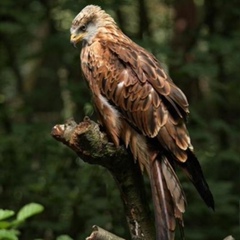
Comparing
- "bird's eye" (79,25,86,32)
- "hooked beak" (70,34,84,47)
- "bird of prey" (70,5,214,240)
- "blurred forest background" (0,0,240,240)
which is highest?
"bird's eye" (79,25,86,32)

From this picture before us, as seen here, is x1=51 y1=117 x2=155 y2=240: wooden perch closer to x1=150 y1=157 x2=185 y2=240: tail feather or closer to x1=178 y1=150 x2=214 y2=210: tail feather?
x1=150 y1=157 x2=185 y2=240: tail feather

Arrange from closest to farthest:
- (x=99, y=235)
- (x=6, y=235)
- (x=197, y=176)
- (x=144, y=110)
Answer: (x=99, y=235) < (x=6, y=235) < (x=197, y=176) < (x=144, y=110)

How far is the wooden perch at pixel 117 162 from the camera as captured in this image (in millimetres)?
4438

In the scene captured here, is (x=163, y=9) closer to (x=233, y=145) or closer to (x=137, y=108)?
(x=233, y=145)

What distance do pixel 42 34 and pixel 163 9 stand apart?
206 centimetres

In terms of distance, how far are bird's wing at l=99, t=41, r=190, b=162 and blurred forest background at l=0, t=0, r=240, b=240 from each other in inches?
63.6

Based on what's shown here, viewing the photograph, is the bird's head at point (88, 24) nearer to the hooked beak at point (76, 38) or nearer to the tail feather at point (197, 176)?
the hooked beak at point (76, 38)

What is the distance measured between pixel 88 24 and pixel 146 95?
2.78 feet

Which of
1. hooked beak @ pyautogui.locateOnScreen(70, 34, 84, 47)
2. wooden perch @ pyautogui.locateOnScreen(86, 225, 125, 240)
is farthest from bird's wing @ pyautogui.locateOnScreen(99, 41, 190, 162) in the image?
wooden perch @ pyautogui.locateOnScreen(86, 225, 125, 240)

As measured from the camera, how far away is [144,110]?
198 inches

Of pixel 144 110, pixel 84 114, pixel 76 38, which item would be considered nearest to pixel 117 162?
pixel 144 110

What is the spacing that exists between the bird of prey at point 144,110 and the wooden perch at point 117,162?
0.10 meters

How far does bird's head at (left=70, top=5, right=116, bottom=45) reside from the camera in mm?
5586

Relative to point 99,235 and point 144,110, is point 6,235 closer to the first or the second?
point 99,235
